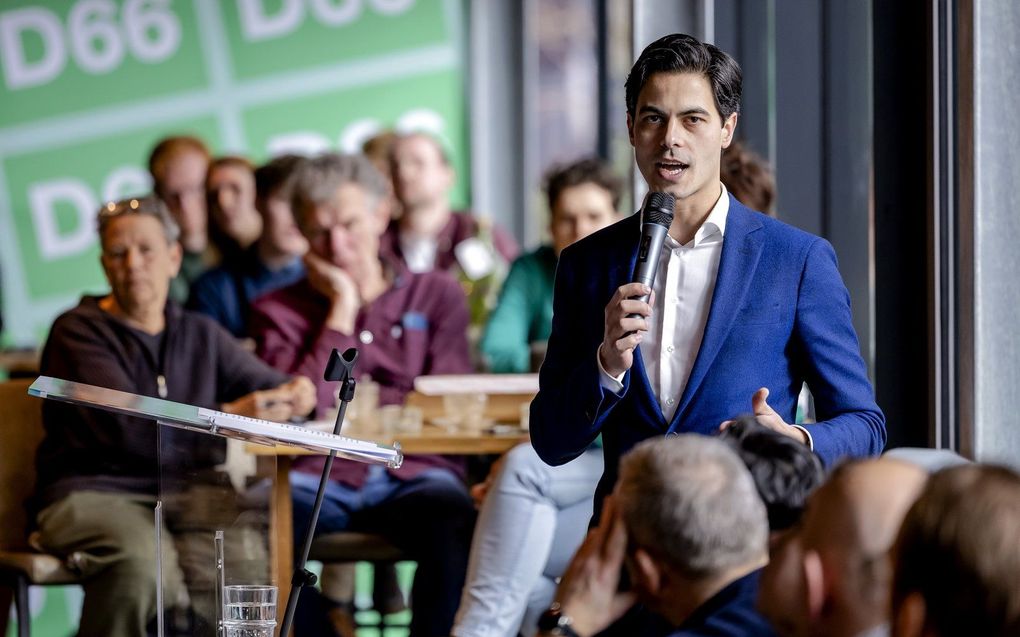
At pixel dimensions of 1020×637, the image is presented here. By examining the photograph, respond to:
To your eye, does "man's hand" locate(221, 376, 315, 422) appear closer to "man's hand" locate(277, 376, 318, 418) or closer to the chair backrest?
"man's hand" locate(277, 376, 318, 418)

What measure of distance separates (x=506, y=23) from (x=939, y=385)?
6818 mm

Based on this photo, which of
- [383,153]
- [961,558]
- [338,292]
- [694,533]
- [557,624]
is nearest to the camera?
[961,558]

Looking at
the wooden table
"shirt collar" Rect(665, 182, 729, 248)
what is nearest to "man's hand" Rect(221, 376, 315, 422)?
the wooden table

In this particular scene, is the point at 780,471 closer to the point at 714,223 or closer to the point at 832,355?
the point at 832,355

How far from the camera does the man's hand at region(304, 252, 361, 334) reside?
15.4 feet

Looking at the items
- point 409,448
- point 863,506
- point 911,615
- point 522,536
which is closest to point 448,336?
point 409,448

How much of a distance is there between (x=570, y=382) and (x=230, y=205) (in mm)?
4396

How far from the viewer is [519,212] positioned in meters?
9.75

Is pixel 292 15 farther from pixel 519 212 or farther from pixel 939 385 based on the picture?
pixel 939 385

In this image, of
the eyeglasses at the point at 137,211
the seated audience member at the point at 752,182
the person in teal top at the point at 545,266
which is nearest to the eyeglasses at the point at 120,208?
the eyeglasses at the point at 137,211

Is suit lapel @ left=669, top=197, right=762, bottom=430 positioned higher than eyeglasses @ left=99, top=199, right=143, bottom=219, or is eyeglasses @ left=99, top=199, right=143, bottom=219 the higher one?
eyeglasses @ left=99, top=199, right=143, bottom=219

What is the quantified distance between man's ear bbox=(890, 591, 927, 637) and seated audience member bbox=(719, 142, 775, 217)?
261 cm

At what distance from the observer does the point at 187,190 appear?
6750mm

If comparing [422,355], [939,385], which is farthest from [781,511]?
[422,355]
